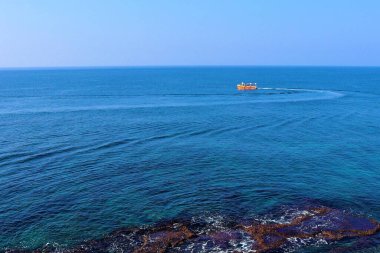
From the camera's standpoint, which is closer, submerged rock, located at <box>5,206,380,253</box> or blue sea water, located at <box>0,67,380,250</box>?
submerged rock, located at <box>5,206,380,253</box>

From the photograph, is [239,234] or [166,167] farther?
[166,167]

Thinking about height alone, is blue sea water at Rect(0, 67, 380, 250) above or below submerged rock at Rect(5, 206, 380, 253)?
above

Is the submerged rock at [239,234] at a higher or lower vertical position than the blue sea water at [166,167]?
lower

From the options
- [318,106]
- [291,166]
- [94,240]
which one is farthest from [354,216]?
[318,106]

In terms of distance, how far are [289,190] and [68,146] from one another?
52479 mm

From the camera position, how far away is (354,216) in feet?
168

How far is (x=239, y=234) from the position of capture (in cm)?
4578

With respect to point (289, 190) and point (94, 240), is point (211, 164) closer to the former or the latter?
point (289, 190)

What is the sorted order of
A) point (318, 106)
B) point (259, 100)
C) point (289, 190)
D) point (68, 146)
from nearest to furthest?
point (289, 190) → point (68, 146) → point (318, 106) → point (259, 100)

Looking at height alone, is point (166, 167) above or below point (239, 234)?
above

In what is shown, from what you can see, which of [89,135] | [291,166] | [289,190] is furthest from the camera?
[89,135]

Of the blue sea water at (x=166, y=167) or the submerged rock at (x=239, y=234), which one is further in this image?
the blue sea water at (x=166, y=167)

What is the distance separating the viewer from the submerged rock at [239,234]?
42.9m

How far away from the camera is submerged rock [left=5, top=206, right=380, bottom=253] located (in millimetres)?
42906
